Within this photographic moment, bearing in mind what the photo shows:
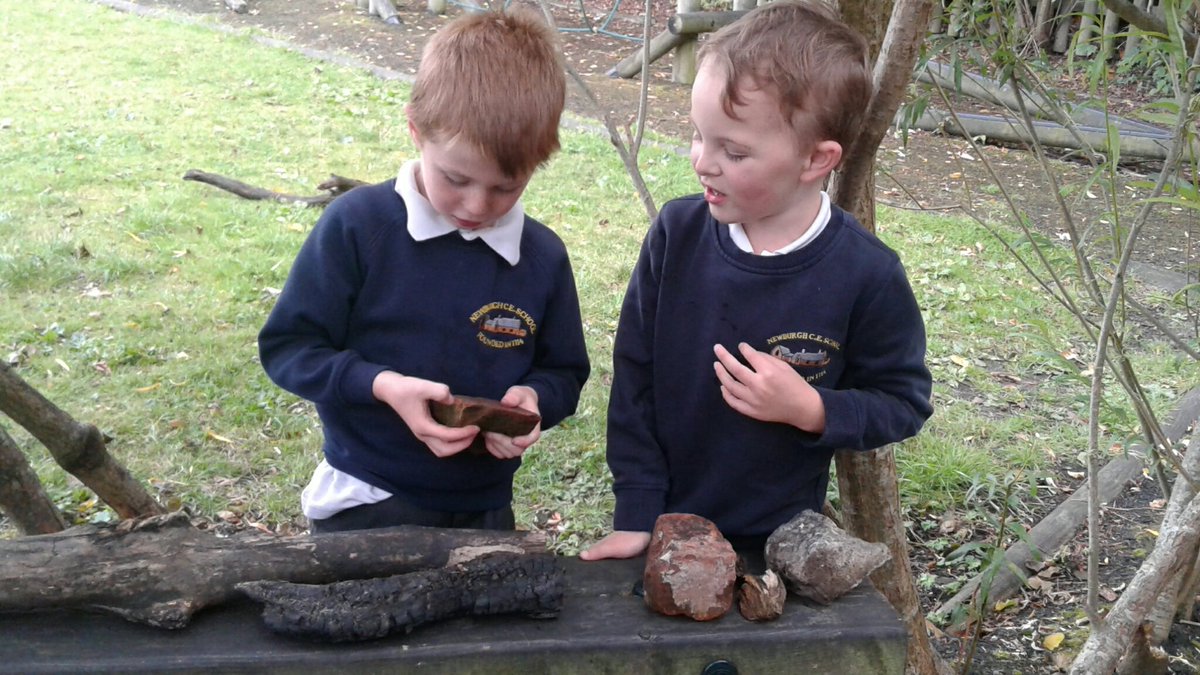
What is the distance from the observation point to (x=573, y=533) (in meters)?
3.66

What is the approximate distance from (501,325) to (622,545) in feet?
1.65

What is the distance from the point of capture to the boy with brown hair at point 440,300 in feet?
6.27

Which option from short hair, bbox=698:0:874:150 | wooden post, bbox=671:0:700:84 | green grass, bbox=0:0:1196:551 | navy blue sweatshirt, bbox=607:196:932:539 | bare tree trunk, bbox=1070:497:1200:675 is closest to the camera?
short hair, bbox=698:0:874:150

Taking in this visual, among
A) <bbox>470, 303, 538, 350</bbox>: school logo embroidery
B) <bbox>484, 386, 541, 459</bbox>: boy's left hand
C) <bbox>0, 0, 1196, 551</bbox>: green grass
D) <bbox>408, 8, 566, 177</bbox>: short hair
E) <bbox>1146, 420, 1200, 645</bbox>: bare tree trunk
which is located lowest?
<bbox>0, 0, 1196, 551</bbox>: green grass

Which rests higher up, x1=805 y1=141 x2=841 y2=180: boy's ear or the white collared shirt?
x1=805 y1=141 x2=841 y2=180: boy's ear

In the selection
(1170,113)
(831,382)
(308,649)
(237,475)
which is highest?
(1170,113)

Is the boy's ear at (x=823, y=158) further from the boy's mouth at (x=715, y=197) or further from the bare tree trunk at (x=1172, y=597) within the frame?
the bare tree trunk at (x=1172, y=597)

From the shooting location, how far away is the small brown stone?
1.87 meters

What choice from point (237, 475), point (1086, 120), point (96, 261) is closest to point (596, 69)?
point (1086, 120)

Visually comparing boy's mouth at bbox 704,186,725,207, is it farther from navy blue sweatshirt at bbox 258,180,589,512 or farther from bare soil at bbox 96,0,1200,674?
bare soil at bbox 96,0,1200,674

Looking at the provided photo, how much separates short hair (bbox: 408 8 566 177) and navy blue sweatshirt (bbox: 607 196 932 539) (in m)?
0.32

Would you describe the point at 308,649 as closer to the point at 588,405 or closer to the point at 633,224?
the point at 588,405

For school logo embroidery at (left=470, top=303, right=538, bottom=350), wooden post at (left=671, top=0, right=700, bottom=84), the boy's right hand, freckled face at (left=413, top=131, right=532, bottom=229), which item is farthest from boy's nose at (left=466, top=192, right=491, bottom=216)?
wooden post at (left=671, top=0, right=700, bottom=84)

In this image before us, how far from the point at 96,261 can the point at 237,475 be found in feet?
7.41
